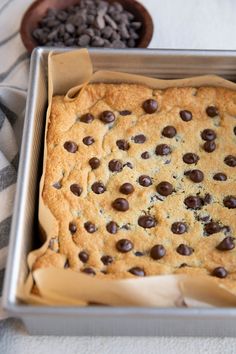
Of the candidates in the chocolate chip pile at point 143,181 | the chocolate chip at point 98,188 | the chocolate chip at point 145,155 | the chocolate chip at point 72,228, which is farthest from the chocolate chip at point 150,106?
the chocolate chip at point 72,228

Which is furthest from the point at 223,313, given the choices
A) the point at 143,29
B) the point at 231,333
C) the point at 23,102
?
the point at 143,29

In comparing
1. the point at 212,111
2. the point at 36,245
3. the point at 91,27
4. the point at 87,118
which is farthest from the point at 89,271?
the point at 91,27

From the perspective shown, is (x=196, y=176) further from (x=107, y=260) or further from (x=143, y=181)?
(x=107, y=260)

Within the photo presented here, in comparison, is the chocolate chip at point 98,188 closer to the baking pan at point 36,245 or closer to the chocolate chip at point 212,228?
the baking pan at point 36,245

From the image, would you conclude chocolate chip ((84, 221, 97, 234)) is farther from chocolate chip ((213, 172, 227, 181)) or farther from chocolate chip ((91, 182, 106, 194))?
chocolate chip ((213, 172, 227, 181))

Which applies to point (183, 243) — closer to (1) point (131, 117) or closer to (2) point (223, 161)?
(2) point (223, 161)
